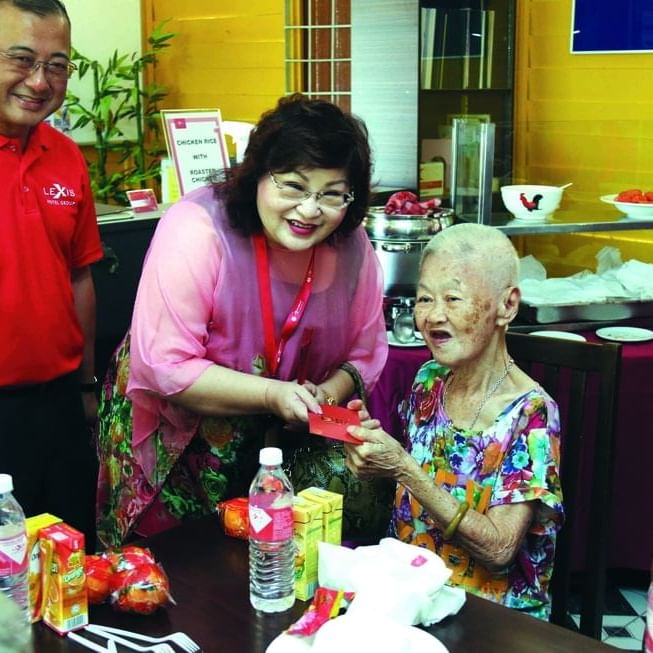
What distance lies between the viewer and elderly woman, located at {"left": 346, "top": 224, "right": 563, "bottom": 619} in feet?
5.71

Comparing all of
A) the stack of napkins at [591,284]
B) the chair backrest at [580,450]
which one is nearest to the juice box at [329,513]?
the chair backrest at [580,450]

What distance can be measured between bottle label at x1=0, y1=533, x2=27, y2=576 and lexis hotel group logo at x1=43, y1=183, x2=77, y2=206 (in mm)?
1182

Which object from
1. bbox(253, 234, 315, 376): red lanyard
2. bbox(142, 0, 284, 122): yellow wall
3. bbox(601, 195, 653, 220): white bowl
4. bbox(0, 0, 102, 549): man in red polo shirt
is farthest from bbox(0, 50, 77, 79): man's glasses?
bbox(142, 0, 284, 122): yellow wall

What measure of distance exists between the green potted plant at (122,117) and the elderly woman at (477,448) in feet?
14.6

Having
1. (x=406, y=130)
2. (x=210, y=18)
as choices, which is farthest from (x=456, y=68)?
(x=210, y=18)

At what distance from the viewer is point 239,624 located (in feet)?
4.88

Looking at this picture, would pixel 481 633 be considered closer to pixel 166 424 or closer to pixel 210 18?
pixel 166 424

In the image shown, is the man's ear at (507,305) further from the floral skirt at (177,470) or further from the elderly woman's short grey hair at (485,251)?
the floral skirt at (177,470)

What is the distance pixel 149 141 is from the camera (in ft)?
22.1

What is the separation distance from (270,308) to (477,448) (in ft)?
1.78

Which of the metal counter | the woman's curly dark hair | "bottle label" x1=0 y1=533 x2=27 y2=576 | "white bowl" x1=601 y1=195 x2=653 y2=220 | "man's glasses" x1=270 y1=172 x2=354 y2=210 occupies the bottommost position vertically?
"bottle label" x1=0 y1=533 x2=27 y2=576

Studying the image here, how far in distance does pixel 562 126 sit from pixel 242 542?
3531mm

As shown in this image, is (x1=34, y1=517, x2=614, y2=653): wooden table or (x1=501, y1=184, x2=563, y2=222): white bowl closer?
(x1=34, y1=517, x2=614, y2=653): wooden table

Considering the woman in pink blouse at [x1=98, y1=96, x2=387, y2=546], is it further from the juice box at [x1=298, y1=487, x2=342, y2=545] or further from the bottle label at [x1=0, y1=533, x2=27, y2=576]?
the bottle label at [x1=0, y1=533, x2=27, y2=576]
